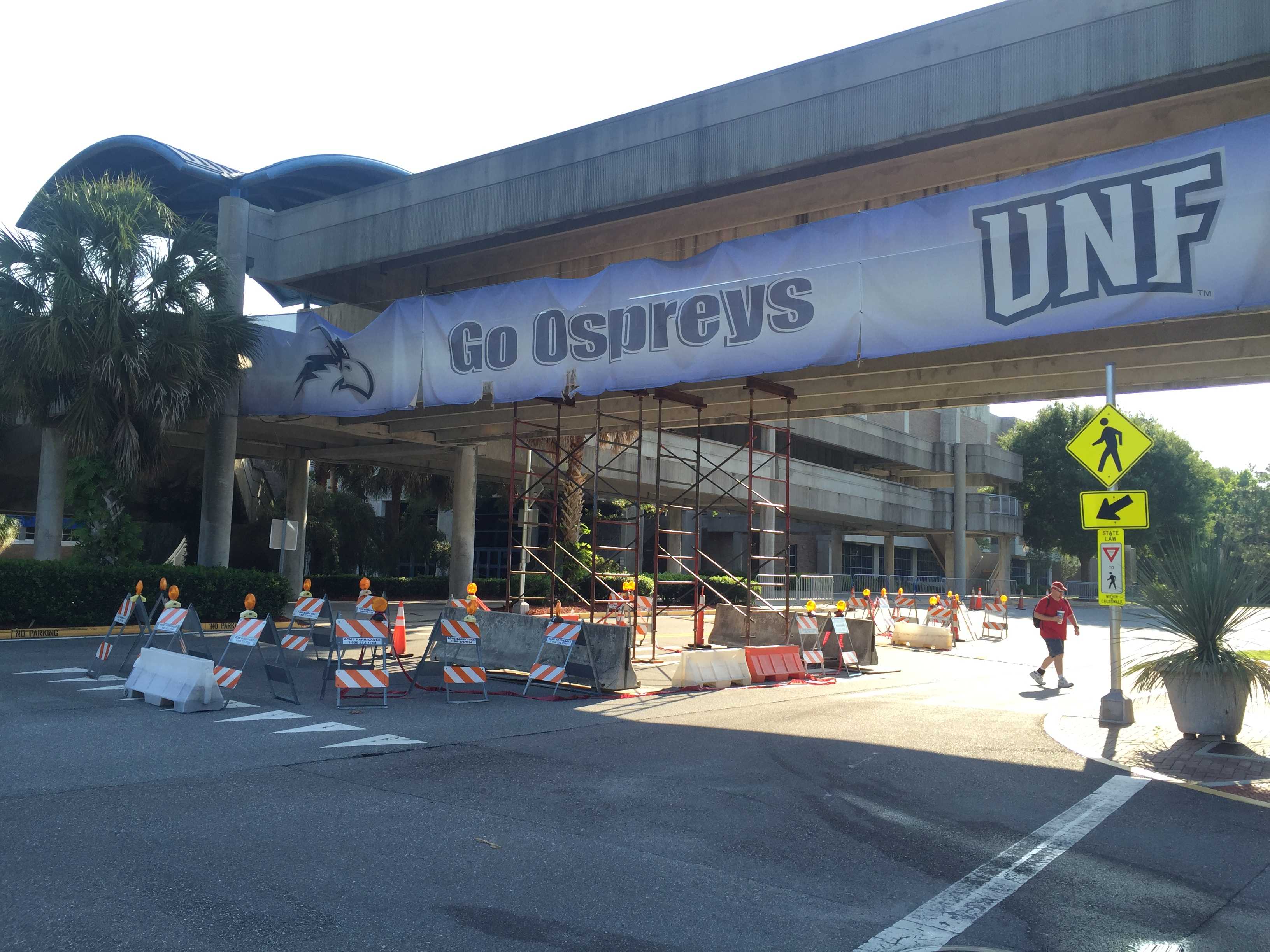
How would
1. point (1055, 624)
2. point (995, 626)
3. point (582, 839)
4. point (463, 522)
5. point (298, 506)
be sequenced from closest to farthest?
1. point (582, 839)
2. point (1055, 624)
3. point (463, 522)
4. point (995, 626)
5. point (298, 506)

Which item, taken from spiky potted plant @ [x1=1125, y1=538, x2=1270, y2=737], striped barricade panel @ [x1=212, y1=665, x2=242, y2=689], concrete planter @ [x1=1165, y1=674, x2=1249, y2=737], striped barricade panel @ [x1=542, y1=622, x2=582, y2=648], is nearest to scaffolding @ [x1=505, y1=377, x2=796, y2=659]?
striped barricade panel @ [x1=542, y1=622, x2=582, y2=648]

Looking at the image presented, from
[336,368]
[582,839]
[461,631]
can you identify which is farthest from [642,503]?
[582,839]

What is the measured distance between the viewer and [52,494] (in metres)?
22.0

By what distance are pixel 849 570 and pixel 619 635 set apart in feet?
198

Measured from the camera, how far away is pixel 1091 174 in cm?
1144

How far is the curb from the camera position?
8430mm

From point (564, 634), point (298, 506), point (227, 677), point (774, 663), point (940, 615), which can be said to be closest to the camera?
point (227, 677)

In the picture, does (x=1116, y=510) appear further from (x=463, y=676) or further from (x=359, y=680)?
(x=359, y=680)

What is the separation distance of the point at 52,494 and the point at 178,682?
13.5m

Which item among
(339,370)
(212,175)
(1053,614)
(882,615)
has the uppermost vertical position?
(212,175)

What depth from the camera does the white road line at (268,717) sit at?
10.5 m

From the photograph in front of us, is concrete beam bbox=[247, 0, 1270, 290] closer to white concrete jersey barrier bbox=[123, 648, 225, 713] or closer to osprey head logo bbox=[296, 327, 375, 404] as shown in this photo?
osprey head logo bbox=[296, 327, 375, 404]

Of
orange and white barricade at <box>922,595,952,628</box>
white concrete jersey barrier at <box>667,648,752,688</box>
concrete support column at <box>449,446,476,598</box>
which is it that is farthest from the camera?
concrete support column at <box>449,446,476,598</box>

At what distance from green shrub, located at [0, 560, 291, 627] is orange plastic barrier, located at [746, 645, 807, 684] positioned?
1030 cm
